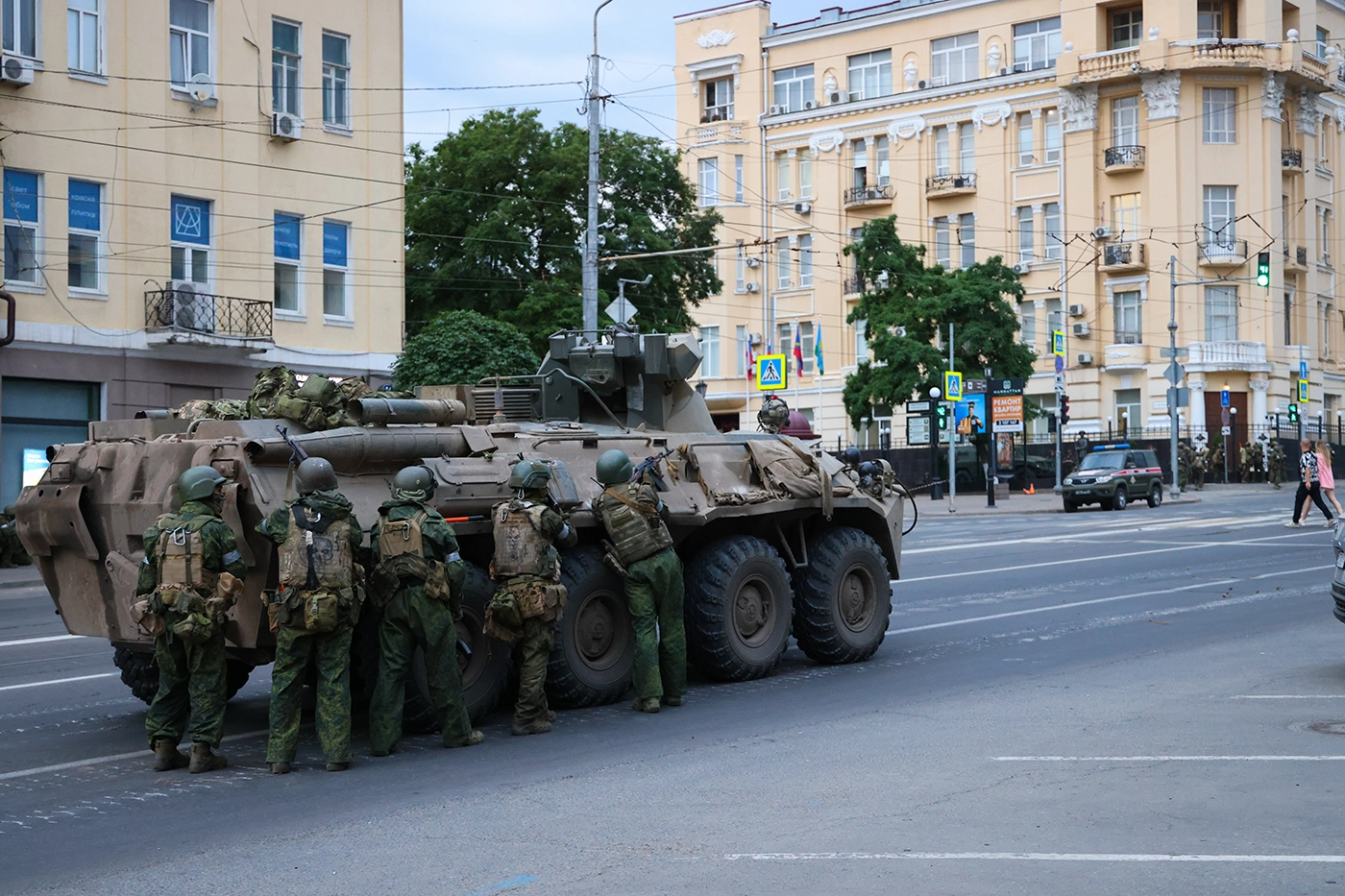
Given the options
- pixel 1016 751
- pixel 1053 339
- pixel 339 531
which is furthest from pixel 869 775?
pixel 1053 339

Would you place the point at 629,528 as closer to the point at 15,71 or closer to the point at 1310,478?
the point at 15,71

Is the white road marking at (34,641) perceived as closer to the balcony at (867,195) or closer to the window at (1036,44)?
the window at (1036,44)

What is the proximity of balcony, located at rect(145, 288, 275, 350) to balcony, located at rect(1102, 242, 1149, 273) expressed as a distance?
3607cm

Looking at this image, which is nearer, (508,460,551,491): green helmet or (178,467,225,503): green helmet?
(178,467,225,503): green helmet

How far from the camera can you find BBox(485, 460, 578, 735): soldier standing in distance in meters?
9.95

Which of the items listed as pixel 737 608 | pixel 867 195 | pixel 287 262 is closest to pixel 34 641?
pixel 737 608

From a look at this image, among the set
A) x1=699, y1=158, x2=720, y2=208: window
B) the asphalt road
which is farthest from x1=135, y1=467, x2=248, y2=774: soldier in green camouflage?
x1=699, y1=158, x2=720, y2=208: window

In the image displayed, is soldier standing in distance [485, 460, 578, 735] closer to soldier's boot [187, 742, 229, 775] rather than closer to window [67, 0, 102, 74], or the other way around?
soldier's boot [187, 742, 229, 775]

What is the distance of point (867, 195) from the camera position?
6284 centimetres

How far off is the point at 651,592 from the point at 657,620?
0.25 metres

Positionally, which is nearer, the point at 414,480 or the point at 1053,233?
the point at 414,480

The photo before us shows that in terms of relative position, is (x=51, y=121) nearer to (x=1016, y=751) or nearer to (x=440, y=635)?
(x=440, y=635)

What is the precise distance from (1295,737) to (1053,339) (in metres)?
41.2

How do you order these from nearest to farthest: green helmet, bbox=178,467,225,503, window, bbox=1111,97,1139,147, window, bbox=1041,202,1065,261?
green helmet, bbox=178,467,225,503
window, bbox=1111,97,1139,147
window, bbox=1041,202,1065,261
